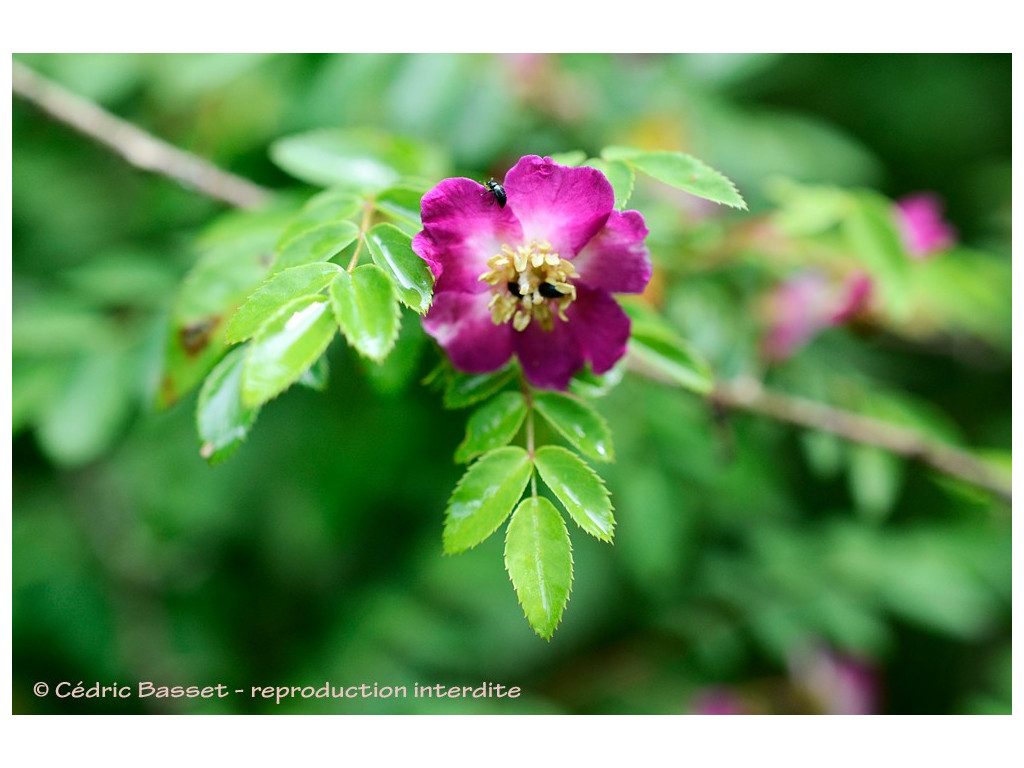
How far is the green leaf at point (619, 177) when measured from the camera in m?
0.90

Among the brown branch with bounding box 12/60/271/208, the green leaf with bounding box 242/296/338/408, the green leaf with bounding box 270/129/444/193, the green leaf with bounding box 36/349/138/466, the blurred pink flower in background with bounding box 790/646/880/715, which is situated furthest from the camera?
the blurred pink flower in background with bounding box 790/646/880/715

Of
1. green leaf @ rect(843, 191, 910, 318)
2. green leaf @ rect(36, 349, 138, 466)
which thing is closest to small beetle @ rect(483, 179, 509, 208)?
green leaf @ rect(843, 191, 910, 318)

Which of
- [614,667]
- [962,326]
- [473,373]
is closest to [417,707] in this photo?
[614,667]

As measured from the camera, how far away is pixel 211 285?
3.56ft

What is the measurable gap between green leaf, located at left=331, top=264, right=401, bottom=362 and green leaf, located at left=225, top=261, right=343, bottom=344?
0.02 metres

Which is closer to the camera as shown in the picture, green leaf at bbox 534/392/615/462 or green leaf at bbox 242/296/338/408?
green leaf at bbox 242/296/338/408

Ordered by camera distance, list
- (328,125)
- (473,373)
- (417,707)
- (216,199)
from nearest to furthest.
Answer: (473,373), (216,199), (328,125), (417,707)

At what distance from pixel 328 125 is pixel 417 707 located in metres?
1.38

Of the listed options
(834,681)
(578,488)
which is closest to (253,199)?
(578,488)

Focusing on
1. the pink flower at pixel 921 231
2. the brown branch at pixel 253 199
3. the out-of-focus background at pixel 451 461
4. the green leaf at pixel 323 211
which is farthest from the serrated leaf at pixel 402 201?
the pink flower at pixel 921 231

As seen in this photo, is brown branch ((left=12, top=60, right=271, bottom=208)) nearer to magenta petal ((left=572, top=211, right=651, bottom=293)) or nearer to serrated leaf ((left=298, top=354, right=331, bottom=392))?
serrated leaf ((left=298, top=354, right=331, bottom=392))

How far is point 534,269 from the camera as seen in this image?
901mm

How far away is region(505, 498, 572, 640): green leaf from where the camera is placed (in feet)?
2.68
